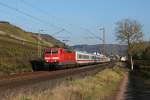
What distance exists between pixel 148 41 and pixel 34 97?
77.8 m

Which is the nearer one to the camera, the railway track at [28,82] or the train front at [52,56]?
the railway track at [28,82]

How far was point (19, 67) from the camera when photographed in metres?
53.8

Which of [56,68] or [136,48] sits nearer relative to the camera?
[56,68]

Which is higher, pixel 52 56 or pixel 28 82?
pixel 52 56

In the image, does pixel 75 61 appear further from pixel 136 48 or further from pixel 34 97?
pixel 34 97

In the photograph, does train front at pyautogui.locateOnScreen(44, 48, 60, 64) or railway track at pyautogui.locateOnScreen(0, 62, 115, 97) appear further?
train front at pyautogui.locateOnScreen(44, 48, 60, 64)

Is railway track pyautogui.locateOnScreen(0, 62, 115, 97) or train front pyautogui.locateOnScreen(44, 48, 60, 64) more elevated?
train front pyautogui.locateOnScreen(44, 48, 60, 64)

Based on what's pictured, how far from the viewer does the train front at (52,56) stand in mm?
59688

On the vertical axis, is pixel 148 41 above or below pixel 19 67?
above

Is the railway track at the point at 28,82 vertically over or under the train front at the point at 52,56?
under

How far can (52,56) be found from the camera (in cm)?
6034

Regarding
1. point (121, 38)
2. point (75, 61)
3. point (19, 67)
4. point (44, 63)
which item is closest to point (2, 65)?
point (19, 67)

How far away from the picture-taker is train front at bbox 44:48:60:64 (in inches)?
2350

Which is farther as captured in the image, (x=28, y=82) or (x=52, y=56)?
(x=52, y=56)
